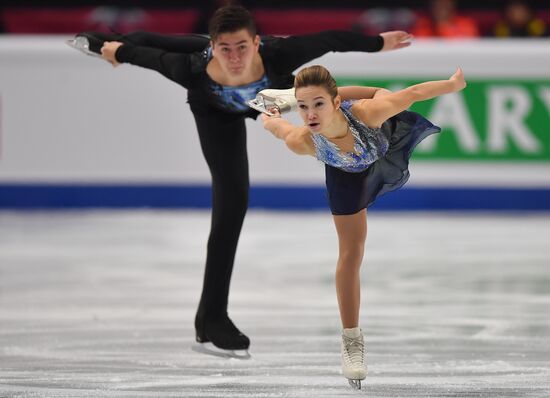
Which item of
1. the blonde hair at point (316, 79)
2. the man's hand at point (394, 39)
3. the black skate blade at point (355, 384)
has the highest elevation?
the man's hand at point (394, 39)

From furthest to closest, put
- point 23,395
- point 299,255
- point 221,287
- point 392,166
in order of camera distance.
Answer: point 299,255
point 221,287
point 392,166
point 23,395

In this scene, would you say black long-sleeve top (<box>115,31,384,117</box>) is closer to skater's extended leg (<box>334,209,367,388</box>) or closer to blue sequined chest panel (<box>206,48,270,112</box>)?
blue sequined chest panel (<box>206,48,270,112</box>)

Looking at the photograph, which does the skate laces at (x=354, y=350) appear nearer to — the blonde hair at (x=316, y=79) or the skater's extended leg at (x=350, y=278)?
the skater's extended leg at (x=350, y=278)

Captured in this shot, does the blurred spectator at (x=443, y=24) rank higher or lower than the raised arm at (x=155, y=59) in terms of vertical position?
lower

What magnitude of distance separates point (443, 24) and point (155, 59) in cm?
503

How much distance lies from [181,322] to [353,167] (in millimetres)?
1447

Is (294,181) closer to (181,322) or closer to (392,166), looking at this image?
(181,322)

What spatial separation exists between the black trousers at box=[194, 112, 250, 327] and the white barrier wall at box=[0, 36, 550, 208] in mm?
3733

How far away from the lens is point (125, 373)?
3.73 metres

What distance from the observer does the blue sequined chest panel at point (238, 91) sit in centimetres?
396

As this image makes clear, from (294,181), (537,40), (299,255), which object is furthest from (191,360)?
(537,40)

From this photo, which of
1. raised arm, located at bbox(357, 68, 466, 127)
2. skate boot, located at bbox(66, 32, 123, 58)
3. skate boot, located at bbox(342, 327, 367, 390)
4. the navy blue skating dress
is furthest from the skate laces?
skate boot, located at bbox(66, 32, 123, 58)

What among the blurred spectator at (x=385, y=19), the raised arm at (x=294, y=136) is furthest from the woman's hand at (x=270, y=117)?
the blurred spectator at (x=385, y=19)

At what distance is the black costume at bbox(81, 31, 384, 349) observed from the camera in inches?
157
